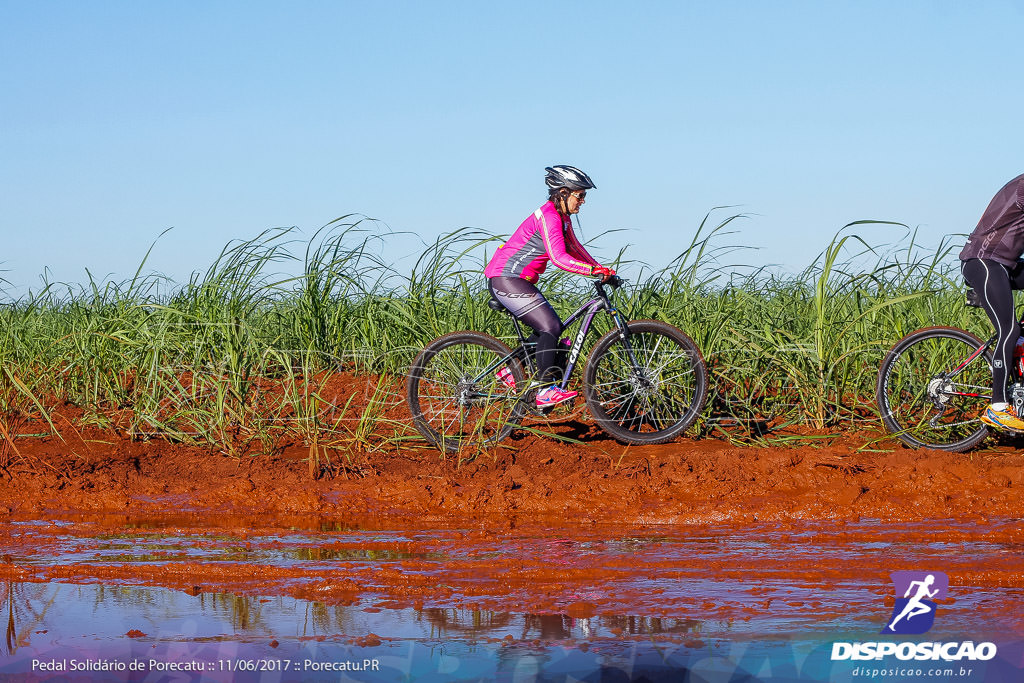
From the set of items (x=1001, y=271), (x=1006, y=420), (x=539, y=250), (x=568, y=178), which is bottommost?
(x=1006, y=420)

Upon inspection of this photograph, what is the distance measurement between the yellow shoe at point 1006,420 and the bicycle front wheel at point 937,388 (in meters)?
0.18

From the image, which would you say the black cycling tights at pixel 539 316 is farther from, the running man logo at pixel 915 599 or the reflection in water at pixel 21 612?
the reflection in water at pixel 21 612

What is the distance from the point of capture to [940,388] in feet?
23.1

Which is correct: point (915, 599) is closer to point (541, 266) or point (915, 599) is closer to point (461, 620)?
point (461, 620)

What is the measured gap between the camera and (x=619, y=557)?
4.51 metres

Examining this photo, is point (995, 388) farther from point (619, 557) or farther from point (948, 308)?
point (619, 557)

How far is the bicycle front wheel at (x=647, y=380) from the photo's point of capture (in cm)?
725

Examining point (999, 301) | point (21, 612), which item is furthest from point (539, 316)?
point (21, 612)

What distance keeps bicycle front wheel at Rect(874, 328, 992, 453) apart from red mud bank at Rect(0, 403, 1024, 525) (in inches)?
8.4

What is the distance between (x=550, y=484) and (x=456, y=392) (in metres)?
1.52

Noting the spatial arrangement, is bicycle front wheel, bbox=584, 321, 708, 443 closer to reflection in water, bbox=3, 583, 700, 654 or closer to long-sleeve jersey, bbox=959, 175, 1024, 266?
long-sleeve jersey, bbox=959, 175, 1024, 266

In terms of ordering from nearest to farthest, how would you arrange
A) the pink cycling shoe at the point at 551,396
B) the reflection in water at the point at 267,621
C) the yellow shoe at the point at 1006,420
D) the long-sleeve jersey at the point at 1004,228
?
the reflection in water at the point at 267,621 → the long-sleeve jersey at the point at 1004,228 → the yellow shoe at the point at 1006,420 → the pink cycling shoe at the point at 551,396

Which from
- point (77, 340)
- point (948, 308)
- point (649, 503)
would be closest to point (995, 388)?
point (948, 308)

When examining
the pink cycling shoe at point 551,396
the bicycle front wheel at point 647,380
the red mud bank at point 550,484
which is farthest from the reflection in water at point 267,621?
the bicycle front wheel at point 647,380
